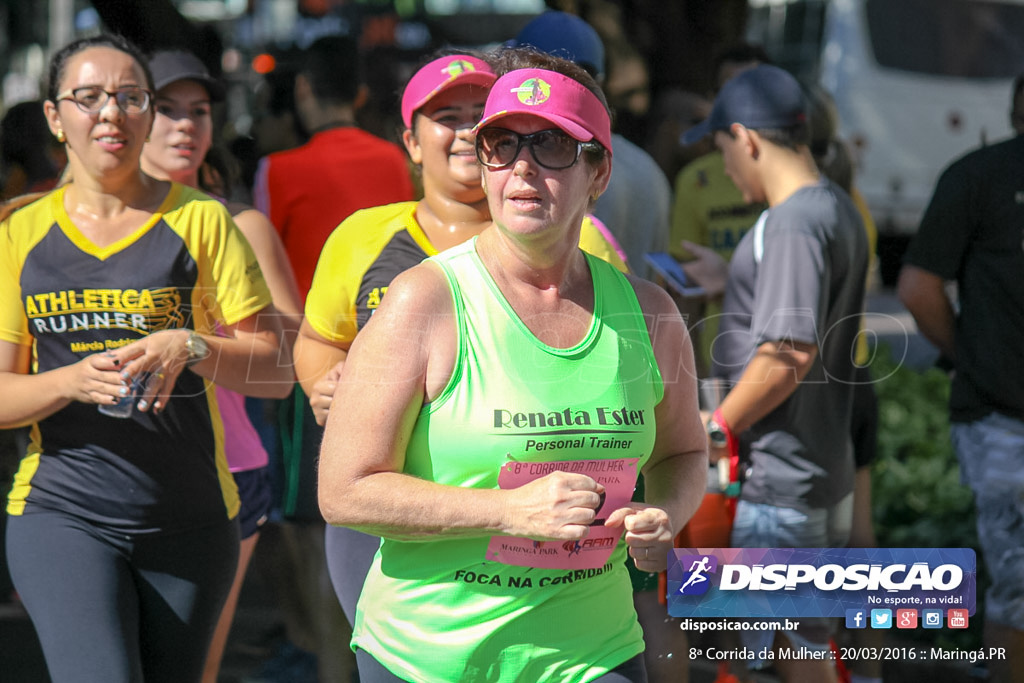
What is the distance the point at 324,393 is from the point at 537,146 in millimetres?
944

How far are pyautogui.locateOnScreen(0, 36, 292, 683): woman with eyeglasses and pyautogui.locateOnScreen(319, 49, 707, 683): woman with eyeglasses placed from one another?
81 cm

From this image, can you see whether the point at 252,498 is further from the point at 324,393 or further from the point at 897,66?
the point at 897,66

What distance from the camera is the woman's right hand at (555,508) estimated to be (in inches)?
80.2

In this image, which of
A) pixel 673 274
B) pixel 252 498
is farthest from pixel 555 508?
pixel 252 498

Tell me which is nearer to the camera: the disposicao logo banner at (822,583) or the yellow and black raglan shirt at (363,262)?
the yellow and black raglan shirt at (363,262)

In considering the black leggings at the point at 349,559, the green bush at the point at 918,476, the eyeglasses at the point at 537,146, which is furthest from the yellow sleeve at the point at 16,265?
the green bush at the point at 918,476

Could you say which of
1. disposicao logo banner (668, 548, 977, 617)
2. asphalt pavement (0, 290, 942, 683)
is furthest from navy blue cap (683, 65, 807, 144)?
disposicao logo banner (668, 548, 977, 617)

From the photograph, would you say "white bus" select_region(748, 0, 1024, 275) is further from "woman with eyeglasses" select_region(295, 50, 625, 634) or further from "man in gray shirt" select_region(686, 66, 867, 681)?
"woman with eyeglasses" select_region(295, 50, 625, 634)

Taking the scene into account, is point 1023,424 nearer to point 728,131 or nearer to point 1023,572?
point 1023,572

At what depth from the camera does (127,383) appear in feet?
8.91

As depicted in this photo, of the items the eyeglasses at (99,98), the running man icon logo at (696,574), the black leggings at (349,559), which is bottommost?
the running man icon logo at (696,574)

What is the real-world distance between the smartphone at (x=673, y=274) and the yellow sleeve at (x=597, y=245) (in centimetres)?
69

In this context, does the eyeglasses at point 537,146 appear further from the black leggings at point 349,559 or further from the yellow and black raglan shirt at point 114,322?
the black leggings at point 349,559

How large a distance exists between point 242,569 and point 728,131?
1.94m
